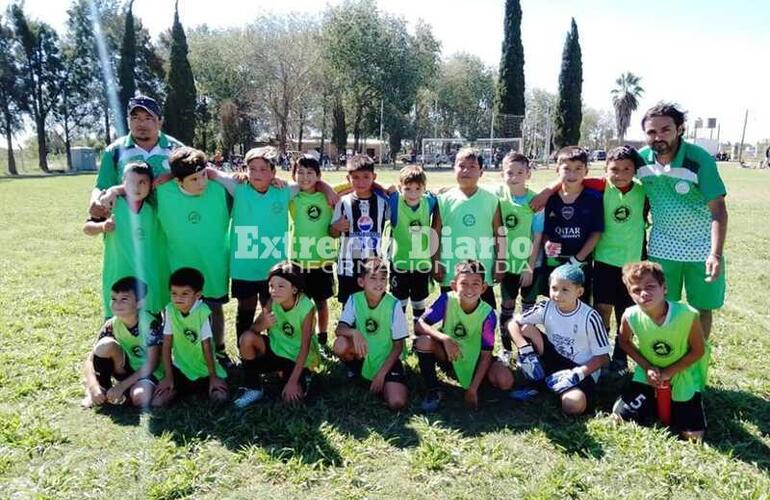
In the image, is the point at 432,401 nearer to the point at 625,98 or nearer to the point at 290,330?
the point at 290,330

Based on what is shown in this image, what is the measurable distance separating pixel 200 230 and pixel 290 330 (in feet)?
3.30

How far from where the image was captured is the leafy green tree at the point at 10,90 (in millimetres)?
38656

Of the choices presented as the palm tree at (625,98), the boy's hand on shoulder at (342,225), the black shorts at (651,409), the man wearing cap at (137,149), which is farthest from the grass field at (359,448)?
the palm tree at (625,98)

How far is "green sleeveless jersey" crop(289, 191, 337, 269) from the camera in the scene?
4531 millimetres

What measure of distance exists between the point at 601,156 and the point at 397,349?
196 ft

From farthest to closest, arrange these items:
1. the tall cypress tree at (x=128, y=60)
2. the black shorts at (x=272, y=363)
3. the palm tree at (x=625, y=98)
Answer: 1. the palm tree at (x=625, y=98)
2. the tall cypress tree at (x=128, y=60)
3. the black shorts at (x=272, y=363)

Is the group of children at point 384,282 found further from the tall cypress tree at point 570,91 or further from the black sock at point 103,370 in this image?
the tall cypress tree at point 570,91

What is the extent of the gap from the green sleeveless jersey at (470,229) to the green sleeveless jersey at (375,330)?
77cm

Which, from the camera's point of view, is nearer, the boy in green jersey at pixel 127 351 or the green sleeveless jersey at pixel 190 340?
the boy in green jersey at pixel 127 351

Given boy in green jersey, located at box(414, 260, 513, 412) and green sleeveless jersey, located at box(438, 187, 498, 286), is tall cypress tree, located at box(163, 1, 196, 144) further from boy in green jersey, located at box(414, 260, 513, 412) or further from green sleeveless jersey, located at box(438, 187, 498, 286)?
boy in green jersey, located at box(414, 260, 513, 412)

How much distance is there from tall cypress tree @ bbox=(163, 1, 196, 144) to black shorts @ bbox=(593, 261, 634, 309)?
3637 cm

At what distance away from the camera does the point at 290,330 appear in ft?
13.1

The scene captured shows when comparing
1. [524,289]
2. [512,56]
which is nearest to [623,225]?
[524,289]

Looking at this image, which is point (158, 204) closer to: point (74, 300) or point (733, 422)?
point (74, 300)
